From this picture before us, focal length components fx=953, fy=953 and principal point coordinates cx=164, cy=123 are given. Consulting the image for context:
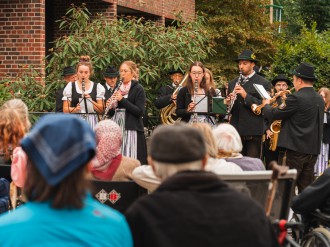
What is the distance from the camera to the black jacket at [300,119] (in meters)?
11.8

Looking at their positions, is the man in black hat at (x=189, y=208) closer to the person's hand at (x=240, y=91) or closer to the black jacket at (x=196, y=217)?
the black jacket at (x=196, y=217)

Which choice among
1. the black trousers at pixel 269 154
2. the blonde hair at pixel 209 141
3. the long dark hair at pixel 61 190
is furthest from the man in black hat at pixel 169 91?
the long dark hair at pixel 61 190

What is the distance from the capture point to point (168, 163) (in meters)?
4.09

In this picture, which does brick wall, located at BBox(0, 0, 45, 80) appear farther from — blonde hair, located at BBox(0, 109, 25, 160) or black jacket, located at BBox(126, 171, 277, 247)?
black jacket, located at BBox(126, 171, 277, 247)

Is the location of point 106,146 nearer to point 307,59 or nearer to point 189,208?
point 189,208

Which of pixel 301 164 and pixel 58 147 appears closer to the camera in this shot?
pixel 58 147

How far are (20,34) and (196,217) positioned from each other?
1474 cm

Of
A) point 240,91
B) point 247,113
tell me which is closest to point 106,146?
point 240,91

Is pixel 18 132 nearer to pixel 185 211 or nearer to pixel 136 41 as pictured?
pixel 185 211

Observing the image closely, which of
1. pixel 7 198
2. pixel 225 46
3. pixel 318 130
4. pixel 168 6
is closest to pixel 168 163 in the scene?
pixel 7 198

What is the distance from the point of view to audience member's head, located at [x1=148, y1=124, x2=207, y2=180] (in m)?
4.05

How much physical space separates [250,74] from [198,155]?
31.5 ft

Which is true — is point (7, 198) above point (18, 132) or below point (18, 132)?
below

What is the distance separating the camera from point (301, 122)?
11.9 m
